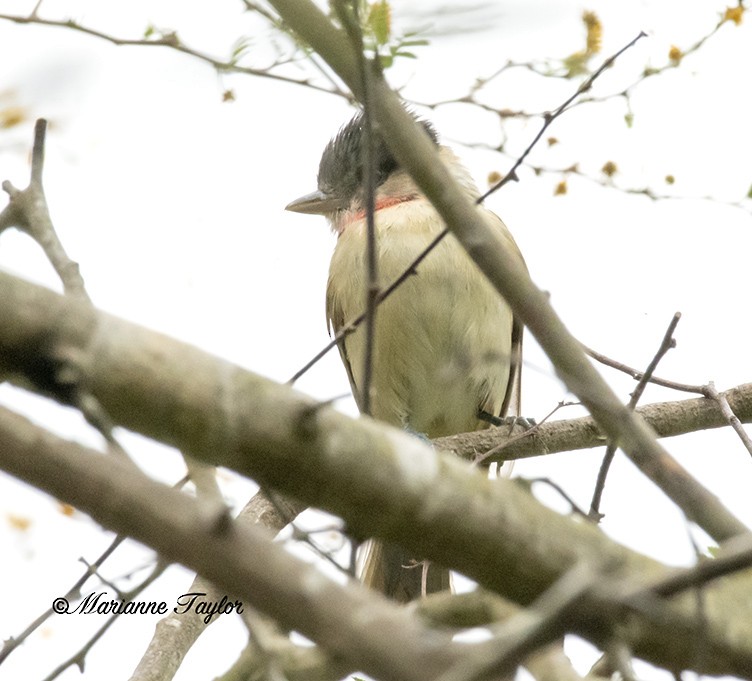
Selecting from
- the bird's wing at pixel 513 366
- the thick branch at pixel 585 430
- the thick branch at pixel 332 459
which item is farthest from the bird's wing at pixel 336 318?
the thick branch at pixel 332 459

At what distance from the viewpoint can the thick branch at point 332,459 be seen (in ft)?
5.80

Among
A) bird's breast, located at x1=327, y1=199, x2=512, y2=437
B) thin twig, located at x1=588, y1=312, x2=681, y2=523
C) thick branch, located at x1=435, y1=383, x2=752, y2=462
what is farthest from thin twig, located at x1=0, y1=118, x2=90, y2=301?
bird's breast, located at x1=327, y1=199, x2=512, y2=437

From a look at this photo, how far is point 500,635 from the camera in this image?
1495mm

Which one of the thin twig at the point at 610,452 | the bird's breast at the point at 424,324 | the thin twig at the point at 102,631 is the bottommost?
the thin twig at the point at 102,631

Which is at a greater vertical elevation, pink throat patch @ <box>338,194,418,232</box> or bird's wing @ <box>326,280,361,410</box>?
pink throat patch @ <box>338,194,418,232</box>

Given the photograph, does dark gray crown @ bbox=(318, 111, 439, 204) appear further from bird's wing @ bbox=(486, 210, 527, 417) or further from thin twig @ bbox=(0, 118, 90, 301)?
thin twig @ bbox=(0, 118, 90, 301)

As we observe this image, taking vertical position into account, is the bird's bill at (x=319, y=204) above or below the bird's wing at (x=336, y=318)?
above

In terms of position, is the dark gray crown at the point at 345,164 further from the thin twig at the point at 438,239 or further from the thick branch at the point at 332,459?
the thick branch at the point at 332,459

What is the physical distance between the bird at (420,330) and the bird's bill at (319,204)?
601 mm

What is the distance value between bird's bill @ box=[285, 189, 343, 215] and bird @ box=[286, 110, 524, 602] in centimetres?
60

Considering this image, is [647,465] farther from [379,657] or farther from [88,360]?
[88,360]

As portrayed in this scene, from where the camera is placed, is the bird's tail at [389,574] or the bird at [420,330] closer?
the bird's tail at [389,574]

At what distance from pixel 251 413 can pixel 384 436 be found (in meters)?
0.25

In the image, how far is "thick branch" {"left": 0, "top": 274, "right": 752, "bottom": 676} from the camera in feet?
5.80
